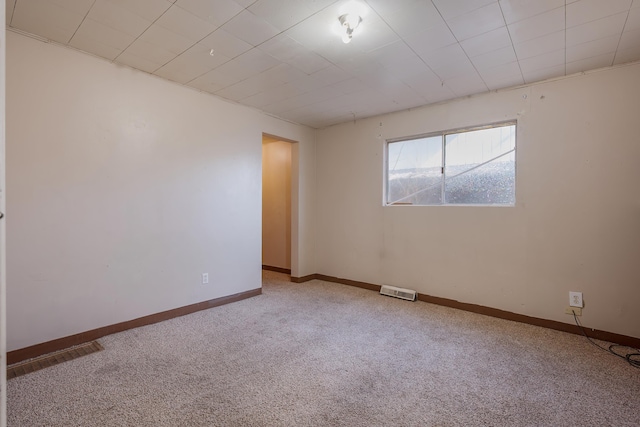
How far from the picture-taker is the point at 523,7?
1889 millimetres

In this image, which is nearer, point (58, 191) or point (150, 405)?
point (150, 405)

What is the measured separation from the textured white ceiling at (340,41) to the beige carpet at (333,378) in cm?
244

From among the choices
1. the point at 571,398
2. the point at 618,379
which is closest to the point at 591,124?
the point at 618,379

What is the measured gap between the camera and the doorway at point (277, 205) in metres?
5.29

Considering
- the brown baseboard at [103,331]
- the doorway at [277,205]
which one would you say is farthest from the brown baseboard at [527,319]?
the brown baseboard at [103,331]

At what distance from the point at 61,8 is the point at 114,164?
117 cm

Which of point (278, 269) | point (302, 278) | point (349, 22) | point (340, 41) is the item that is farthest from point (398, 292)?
point (349, 22)

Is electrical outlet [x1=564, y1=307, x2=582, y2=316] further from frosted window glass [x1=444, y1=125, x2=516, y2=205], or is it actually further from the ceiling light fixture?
the ceiling light fixture

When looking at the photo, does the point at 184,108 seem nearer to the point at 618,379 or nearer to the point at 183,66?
the point at 183,66

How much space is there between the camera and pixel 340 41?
7.50 feet

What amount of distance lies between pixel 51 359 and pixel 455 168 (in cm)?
421

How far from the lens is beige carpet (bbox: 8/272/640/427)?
163 centimetres

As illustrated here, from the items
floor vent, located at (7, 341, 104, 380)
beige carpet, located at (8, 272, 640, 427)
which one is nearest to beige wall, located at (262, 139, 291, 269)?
beige carpet, located at (8, 272, 640, 427)

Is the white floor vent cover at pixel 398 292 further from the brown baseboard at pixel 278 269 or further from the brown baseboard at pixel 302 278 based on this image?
the brown baseboard at pixel 278 269
